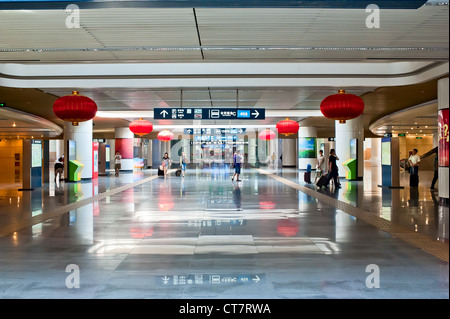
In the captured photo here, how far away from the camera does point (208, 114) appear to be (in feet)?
56.2

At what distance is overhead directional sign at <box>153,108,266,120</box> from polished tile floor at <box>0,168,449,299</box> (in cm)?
618

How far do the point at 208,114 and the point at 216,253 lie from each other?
11.4 m

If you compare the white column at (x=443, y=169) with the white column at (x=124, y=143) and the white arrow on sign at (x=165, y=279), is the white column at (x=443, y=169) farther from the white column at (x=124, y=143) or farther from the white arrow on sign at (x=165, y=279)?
the white column at (x=124, y=143)

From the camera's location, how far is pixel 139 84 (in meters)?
14.0

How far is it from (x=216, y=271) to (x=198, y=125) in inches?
1170

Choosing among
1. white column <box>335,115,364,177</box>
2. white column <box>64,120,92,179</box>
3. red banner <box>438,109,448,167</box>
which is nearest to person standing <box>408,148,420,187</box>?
red banner <box>438,109,448,167</box>

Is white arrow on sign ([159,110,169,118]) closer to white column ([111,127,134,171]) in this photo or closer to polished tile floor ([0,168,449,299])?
polished tile floor ([0,168,449,299])

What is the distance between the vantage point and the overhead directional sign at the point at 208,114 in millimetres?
16906

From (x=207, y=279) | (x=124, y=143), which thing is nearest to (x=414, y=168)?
(x=207, y=279)

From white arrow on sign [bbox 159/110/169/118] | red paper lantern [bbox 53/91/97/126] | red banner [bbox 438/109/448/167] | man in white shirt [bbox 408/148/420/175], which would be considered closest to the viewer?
red paper lantern [bbox 53/91/97/126]

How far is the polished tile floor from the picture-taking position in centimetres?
456

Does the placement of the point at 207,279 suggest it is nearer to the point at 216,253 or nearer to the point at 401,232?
the point at 216,253

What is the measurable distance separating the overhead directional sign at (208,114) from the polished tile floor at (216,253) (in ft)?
20.3

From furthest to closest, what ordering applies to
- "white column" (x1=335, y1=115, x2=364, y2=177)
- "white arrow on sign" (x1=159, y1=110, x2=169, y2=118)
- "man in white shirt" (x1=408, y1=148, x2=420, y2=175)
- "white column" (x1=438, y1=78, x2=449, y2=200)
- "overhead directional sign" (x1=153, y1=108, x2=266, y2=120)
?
"white column" (x1=335, y1=115, x2=364, y2=177) → "man in white shirt" (x1=408, y1=148, x2=420, y2=175) → "white arrow on sign" (x1=159, y1=110, x2=169, y2=118) → "overhead directional sign" (x1=153, y1=108, x2=266, y2=120) → "white column" (x1=438, y1=78, x2=449, y2=200)
